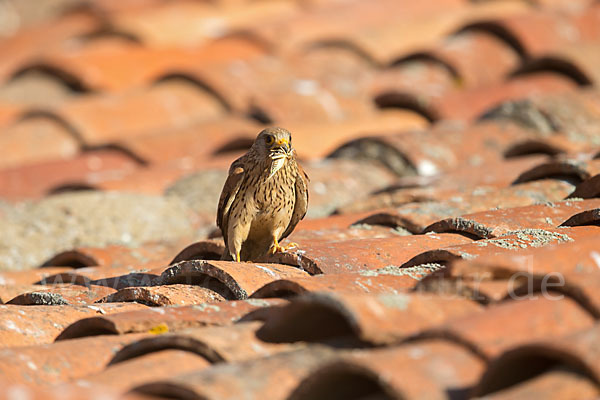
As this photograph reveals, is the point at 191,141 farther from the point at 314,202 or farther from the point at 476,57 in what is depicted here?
the point at 476,57

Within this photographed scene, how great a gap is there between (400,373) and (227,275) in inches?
50.4

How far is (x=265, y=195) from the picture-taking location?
14.0 feet

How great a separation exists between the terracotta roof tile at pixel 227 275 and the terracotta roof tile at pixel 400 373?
1000 mm

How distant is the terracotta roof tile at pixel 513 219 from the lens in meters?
3.71

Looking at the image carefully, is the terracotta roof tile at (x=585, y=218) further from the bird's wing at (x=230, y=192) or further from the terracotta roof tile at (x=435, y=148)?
the terracotta roof tile at (x=435, y=148)

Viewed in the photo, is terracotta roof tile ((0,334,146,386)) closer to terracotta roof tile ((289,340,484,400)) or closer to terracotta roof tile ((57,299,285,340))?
terracotta roof tile ((57,299,285,340))

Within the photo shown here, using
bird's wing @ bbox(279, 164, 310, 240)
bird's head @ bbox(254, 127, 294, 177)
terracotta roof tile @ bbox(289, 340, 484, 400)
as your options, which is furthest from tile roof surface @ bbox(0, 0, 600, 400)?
bird's head @ bbox(254, 127, 294, 177)

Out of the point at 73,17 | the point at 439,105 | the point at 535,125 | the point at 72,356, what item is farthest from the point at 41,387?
the point at 73,17

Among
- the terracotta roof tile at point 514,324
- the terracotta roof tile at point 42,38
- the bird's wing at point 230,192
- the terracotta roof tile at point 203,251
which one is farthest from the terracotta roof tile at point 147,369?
the terracotta roof tile at point 42,38

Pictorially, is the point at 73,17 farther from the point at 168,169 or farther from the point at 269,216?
the point at 269,216

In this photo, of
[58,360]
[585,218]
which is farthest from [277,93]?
[58,360]

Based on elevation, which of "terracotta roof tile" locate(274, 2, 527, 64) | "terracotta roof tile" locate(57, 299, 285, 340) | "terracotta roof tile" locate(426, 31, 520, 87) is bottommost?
"terracotta roof tile" locate(57, 299, 285, 340)

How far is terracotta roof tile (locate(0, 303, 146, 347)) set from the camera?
3.01 m

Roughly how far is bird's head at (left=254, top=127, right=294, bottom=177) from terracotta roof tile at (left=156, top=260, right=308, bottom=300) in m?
0.81
